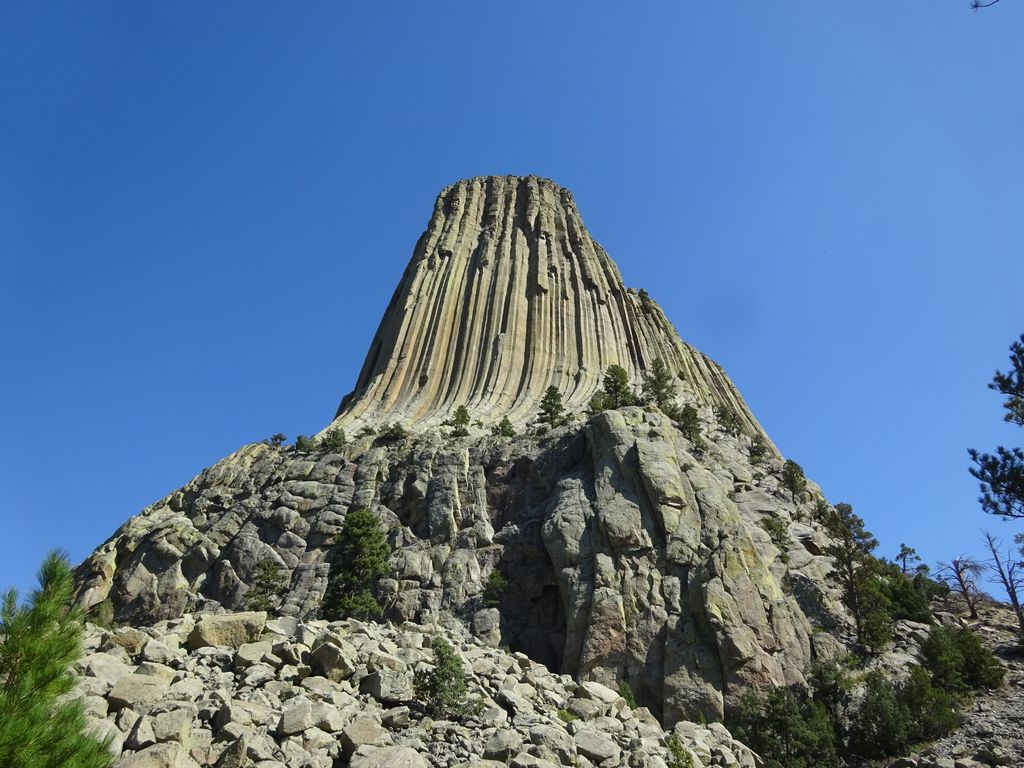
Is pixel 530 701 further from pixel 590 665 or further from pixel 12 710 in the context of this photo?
pixel 12 710

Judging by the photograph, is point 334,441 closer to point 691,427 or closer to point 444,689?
point 691,427

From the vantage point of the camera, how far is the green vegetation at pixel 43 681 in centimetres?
982

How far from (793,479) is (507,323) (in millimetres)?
28646

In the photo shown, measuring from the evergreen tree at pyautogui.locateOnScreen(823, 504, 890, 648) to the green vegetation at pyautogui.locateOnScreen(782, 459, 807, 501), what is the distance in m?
4.39

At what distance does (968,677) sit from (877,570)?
8828 millimetres

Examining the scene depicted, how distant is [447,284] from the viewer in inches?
2881

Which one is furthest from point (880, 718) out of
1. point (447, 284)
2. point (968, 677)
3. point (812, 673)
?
point (447, 284)

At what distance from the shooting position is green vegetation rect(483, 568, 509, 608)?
3822 centimetres

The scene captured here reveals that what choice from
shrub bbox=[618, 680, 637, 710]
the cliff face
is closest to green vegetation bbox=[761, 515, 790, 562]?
the cliff face

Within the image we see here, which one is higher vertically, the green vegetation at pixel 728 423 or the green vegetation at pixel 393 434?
the green vegetation at pixel 728 423

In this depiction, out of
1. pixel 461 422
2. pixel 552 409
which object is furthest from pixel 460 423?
pixel 552 409

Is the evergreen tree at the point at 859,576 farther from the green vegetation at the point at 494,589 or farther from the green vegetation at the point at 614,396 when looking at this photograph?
the green vegetation at the point at 494,589

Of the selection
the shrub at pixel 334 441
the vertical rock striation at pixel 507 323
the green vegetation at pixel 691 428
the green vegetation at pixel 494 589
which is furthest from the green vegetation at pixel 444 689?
the vertical rock striation at pixel 507 323

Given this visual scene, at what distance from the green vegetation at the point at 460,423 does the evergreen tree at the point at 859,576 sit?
76.7ft
